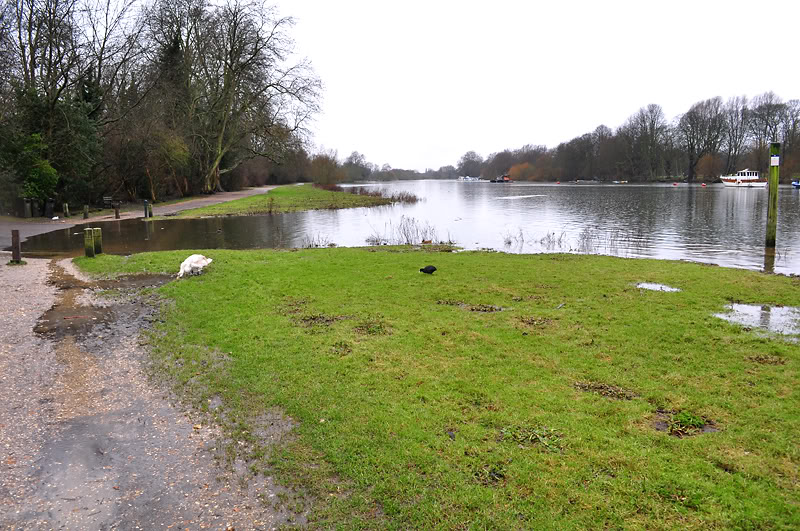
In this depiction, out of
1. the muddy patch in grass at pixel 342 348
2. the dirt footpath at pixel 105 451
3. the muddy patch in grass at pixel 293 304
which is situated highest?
Result: the muddy patch in grass at pixel 293 304

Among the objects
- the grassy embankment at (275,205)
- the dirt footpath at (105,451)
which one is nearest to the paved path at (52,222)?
the grassy embankment at (275,205)

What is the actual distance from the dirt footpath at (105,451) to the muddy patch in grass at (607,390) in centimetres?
300

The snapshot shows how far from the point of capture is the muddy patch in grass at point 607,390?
4.75 metres

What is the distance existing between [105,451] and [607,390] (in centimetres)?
449

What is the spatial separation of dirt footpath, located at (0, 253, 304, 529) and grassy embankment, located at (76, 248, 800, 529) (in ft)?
1.13

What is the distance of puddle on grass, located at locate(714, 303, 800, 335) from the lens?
6874 millimetres

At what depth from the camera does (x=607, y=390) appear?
4.88m

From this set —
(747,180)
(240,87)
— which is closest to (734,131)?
(747,180)

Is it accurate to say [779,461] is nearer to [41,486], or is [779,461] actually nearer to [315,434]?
[315,434]

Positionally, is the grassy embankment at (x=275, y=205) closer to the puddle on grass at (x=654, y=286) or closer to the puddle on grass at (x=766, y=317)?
the puddle on grass at (x=654, y=286)

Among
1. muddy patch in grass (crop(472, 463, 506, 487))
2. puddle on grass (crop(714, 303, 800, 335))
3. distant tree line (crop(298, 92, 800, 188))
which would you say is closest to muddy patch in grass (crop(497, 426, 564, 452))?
muddy patch in grass (crop(472, 463, 506, 487))

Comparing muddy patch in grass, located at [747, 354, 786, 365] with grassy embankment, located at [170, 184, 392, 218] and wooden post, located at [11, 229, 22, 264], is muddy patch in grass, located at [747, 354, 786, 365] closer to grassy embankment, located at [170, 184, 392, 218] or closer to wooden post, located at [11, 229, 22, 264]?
wooden post, located at [11, 229, 22, 264]

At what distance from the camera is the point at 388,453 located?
3.86 m

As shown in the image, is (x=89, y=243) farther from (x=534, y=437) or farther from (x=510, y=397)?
(x=534, y=437)
